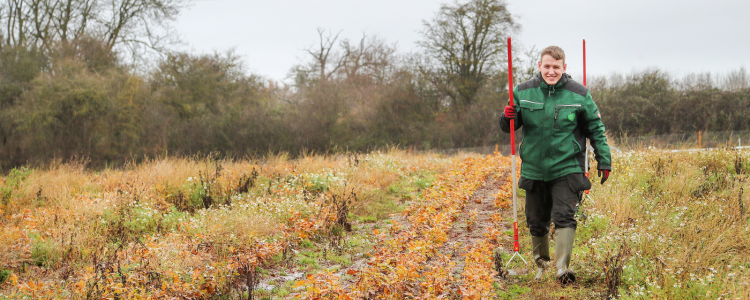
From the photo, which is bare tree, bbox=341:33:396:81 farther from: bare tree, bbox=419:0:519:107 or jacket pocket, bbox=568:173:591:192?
jacket pocket, bbox=568:173:591:192

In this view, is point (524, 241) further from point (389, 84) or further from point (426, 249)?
point (389, 84)

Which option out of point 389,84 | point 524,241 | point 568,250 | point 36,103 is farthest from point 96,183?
point 389,84

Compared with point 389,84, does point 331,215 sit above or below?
below

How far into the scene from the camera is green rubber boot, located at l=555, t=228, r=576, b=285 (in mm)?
4148

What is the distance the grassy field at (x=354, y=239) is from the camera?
154 inches

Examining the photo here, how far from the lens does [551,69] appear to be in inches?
164

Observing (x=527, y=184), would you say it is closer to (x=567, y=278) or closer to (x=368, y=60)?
(x=567, y=278)

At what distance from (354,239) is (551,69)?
3392mm

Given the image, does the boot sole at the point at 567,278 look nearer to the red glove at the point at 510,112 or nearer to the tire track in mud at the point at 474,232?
the tire track in mud at the point at 474,232

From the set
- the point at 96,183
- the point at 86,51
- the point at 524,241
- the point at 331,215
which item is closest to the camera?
the point at 524,241

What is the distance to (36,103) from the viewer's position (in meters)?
22.9

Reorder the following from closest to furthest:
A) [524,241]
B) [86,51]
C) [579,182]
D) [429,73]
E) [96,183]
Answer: [579,182], [524,241], [96,183], [86,51], [429,73]

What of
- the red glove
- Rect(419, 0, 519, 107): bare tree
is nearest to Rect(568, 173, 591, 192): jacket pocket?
the red glove

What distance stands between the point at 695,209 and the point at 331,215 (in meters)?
4.68
